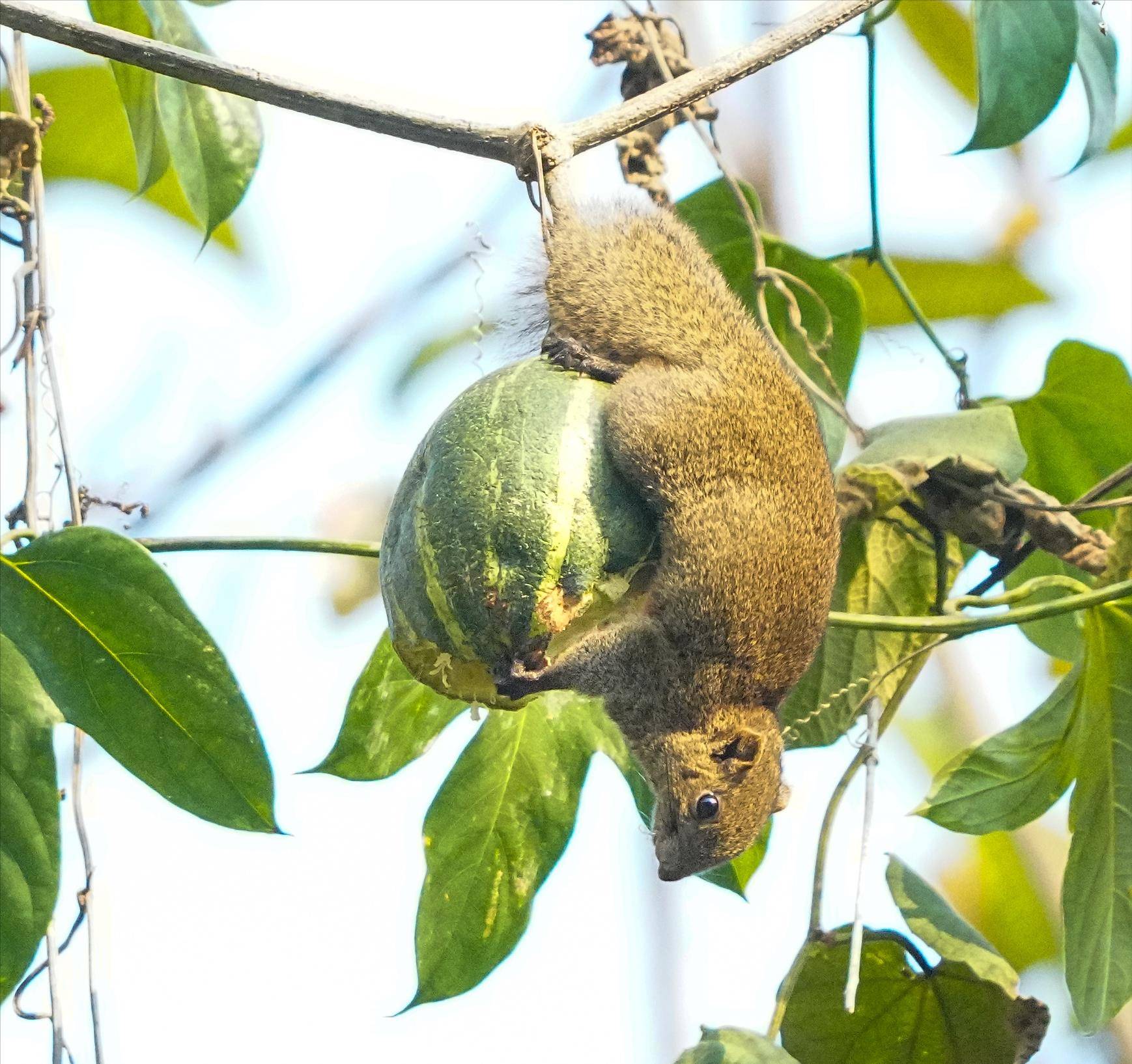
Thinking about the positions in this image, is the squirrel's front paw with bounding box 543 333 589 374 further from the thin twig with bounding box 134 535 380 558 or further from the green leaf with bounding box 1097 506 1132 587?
the green leaf with bounding box 1097 506 1132 587

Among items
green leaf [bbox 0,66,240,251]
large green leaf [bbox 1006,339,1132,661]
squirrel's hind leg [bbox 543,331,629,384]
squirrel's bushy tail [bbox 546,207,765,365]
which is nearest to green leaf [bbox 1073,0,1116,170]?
large green leaf [bbox 1006,339,1132,661]

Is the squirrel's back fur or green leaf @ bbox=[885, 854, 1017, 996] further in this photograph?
green leaf @ bbox=[885, 854, 1017, 996]

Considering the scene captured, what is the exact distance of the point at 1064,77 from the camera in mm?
2514

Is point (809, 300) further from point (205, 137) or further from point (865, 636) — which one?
point (205, 137)

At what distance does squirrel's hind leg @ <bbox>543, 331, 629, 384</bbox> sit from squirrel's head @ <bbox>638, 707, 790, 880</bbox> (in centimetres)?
55

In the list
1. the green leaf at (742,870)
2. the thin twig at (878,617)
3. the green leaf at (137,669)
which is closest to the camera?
the green leaf at (137,669)

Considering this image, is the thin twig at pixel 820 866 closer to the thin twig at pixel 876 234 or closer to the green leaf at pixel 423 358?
the thin twig at pixel 876 234

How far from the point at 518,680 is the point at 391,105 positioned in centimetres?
73

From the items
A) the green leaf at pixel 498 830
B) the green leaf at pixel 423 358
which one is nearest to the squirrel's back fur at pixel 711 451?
the green leaf at pixel 498 830

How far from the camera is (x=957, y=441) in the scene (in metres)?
2.16

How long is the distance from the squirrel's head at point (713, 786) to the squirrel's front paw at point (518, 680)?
41cm

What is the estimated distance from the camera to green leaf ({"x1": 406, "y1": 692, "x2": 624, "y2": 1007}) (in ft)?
7.17

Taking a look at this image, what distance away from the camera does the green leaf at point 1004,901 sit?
430cm

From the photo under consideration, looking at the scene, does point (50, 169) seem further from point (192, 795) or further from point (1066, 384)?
point (1066, 384)
